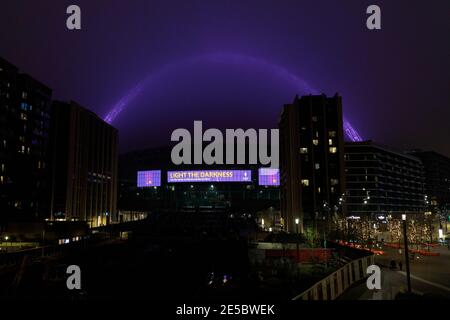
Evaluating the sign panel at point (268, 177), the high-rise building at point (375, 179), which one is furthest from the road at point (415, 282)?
the high-rise building at point (375, 179)

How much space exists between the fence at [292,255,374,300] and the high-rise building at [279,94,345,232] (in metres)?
55.1

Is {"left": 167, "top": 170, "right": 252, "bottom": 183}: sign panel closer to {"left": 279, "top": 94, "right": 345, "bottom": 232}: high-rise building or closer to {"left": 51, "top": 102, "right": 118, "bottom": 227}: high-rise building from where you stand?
{"left": 51, "top": 102, "right": 118, "bottom": 227}: high-rise building

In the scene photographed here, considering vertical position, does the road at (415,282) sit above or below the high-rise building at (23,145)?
below

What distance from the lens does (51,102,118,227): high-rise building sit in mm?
90500

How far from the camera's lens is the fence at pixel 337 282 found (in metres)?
17.0

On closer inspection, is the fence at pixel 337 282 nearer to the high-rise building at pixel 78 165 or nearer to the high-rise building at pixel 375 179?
the high-rise building at pixel 78 165

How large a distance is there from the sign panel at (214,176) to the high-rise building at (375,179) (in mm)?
34094

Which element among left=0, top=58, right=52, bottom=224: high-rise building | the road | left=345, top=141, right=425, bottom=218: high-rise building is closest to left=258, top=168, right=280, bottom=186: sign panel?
left=345, top=141, right=425, bottom=218: high-rise building

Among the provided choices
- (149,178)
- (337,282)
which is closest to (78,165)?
(149,178)

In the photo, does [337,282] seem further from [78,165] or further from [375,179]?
[375,179]

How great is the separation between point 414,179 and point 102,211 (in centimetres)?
13406

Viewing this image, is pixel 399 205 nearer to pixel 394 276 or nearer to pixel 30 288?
pixel 394 276

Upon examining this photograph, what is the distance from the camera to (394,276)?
2806 centimetres
